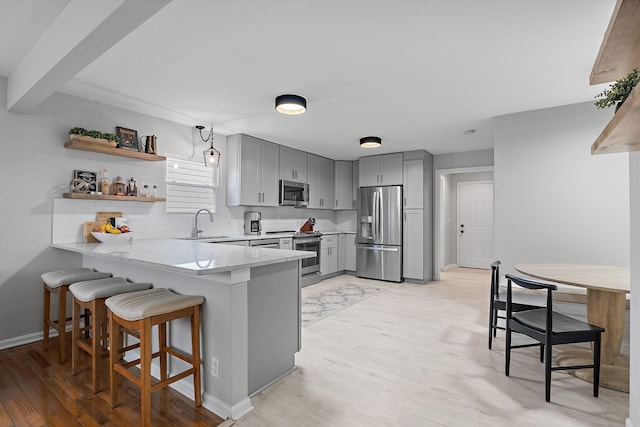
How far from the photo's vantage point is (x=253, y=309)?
213cm

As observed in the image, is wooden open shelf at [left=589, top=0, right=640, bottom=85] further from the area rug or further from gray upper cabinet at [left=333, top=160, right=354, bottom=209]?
gray upper cabinet at [left=333, top=160, right=354, bottom=209]

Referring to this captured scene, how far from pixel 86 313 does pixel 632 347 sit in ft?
12.9

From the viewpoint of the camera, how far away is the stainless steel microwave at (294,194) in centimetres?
560

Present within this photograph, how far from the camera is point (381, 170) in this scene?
20.6 ft

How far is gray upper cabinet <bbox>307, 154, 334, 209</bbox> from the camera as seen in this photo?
20.8 feet

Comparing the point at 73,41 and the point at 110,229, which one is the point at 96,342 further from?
the point at 73,41

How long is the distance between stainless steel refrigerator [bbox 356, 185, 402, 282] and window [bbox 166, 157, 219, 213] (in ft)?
9.48

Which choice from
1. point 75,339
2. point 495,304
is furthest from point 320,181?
point 75,339

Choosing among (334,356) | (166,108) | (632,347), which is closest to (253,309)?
(334,356)

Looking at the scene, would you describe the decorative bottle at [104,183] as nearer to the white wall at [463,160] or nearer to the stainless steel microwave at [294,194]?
the stainless steel microwave at [294,194]

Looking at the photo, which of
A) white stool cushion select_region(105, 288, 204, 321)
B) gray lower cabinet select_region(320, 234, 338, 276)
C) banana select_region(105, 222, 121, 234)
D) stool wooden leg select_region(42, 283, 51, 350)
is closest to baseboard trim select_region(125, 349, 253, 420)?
white stool cushion select_region(105, 288, 204, 321)

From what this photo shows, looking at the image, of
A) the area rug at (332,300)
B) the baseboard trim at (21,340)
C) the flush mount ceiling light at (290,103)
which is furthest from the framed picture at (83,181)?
the area rug at (332,300)

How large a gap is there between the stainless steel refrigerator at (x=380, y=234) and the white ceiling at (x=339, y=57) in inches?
87.4

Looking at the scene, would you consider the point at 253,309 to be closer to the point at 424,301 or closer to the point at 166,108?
the point at 166,108
